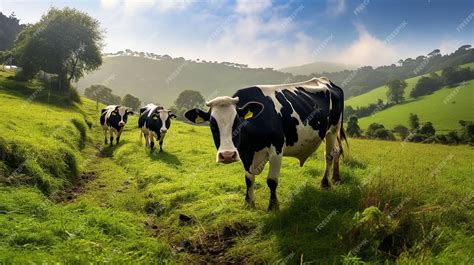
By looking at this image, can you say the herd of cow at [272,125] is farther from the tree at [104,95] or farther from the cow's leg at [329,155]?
the tree at [104,95]

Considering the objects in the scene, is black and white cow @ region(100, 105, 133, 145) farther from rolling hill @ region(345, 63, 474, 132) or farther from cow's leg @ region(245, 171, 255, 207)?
rolling hill @ region(345, 63, 474, 132)

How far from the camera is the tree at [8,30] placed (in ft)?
306

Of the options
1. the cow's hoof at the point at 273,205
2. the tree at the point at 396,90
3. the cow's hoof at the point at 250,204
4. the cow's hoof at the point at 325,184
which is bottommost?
the cow's hoof at the point at 250,204

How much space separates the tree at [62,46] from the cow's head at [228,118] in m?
42.6

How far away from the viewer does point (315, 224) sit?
615 centimetres

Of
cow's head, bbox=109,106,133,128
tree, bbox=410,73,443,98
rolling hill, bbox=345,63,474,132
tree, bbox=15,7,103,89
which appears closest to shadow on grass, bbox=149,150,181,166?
cow's head, bbox=109,106,133,128

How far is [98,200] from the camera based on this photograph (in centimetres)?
910

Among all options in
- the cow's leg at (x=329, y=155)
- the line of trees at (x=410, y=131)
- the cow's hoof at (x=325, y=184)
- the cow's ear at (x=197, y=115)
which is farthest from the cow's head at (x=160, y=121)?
the line of trees at (x=410, y=131)

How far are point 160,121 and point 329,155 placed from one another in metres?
10.6

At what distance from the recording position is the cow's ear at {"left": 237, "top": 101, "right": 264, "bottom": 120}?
22.6 feet

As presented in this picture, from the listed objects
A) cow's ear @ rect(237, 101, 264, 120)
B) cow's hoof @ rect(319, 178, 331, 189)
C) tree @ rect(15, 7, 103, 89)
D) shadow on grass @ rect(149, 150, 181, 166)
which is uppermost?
tree @ rect(15, 7, 103, 89)

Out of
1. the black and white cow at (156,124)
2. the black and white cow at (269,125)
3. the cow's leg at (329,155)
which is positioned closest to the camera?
the black and white cow at (269,125)

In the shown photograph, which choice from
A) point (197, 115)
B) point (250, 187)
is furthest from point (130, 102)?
point (250, 187)

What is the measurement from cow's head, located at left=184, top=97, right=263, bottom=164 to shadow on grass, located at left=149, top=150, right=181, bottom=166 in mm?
6876
